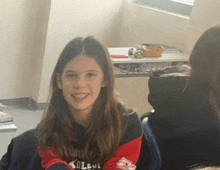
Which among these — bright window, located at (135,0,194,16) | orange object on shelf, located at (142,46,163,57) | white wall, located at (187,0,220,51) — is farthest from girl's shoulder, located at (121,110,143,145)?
bright window, located at (135,0,194,16)

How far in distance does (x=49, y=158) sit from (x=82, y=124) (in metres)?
0.08

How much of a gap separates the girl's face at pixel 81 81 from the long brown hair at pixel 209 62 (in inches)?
10.0

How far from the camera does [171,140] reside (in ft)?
2.91

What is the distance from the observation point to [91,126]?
711 mm

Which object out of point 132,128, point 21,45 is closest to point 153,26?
point 21,45

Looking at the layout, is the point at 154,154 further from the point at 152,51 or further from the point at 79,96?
the point at 152,51

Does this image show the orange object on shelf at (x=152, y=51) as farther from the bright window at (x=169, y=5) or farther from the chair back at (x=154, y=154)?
the chair back at (x=154, y=154)

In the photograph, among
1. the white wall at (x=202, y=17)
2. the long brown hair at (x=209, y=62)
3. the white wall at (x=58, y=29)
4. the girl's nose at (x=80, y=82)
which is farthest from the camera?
the white wall at (x=58, y=29)

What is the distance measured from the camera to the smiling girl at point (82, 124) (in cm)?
67

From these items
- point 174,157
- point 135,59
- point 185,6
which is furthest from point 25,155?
point 185,6

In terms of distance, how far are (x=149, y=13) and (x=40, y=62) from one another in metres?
0.58

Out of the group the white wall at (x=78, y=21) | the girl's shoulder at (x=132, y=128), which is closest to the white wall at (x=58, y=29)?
the white wall at (x=78, y=21)

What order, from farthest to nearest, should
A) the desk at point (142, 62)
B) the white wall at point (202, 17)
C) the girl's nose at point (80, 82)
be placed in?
the desk at point (142, 62) → the white wall at point (202, 17) → the girl's nose at point (80, 82)

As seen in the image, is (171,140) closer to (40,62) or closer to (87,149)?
(87,149)
